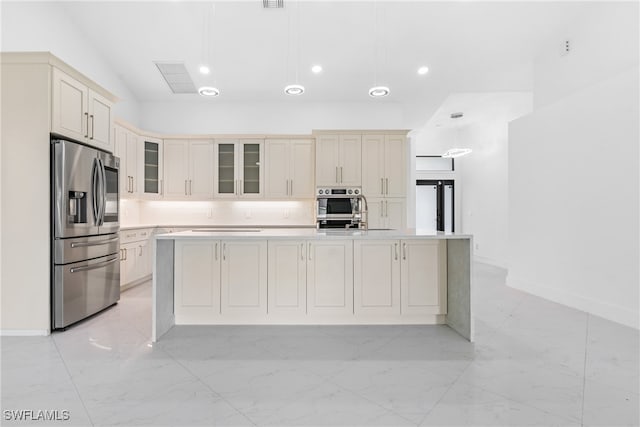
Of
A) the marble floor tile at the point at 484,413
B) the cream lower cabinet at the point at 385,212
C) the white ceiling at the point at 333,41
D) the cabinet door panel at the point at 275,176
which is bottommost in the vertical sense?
the marble floor tile at the point at 484,413

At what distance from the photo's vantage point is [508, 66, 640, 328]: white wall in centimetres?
331

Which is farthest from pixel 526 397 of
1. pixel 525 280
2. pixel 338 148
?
pixel 338 148

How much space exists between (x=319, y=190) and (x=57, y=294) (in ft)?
11.8

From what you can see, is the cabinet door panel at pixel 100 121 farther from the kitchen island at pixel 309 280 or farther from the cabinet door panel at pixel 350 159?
the cabinet door panel at pixel 350 159

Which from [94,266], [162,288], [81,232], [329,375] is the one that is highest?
[81,232]

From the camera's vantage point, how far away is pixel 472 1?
362 centimetres

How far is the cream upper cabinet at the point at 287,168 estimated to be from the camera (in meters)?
5.74

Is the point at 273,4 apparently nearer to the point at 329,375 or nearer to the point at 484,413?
the point at 329,375

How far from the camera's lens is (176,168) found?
572cm

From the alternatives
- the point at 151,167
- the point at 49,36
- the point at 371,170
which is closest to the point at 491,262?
the point at 371,170

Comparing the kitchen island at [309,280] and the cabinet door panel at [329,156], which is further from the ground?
the cabinet door panel at [329,156]

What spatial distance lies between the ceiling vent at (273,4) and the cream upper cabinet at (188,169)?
269 centimetres

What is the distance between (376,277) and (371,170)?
280 centimetres

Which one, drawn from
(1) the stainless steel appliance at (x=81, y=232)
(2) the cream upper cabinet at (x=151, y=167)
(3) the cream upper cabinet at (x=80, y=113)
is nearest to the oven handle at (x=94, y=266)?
(1) the stainless steel appliance at (x=81, y=232)
